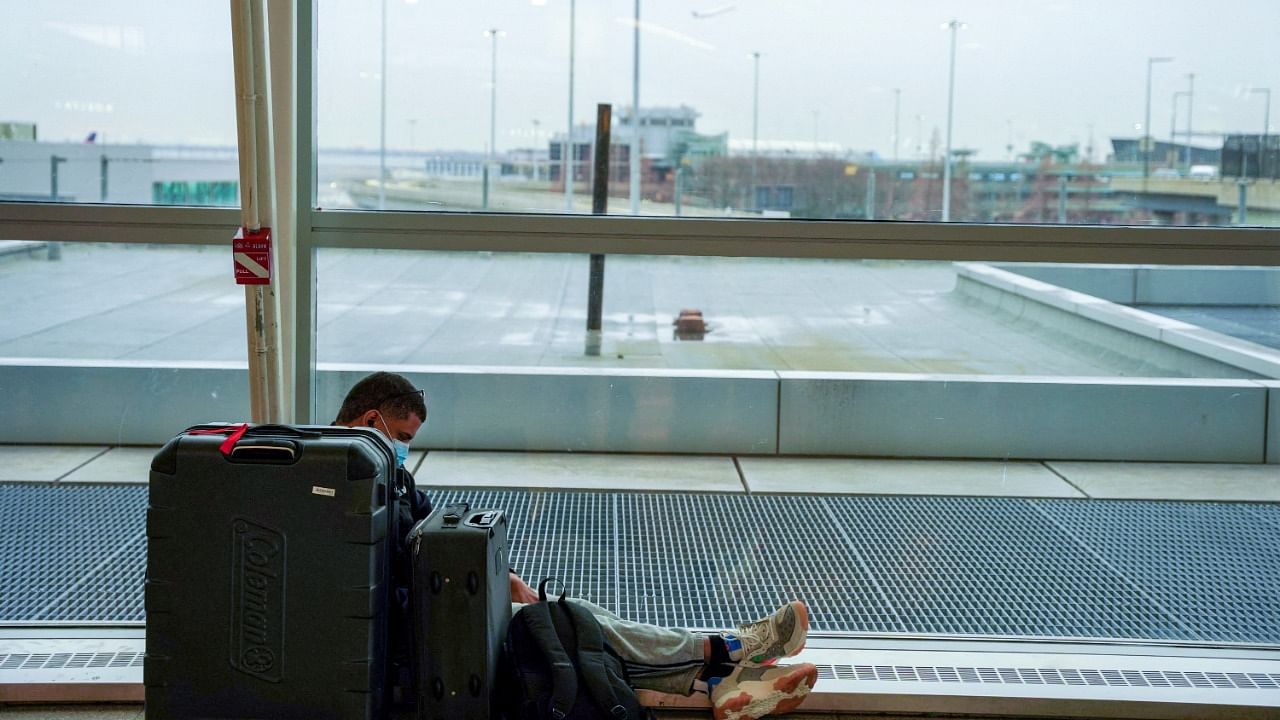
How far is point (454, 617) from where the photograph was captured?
2502 mm

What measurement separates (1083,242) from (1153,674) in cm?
129

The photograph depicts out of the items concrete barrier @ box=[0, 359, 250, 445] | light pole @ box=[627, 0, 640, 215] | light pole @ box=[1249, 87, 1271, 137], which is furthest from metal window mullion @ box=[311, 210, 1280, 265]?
concrete barrier @ box=[0, 359, 250, 445]

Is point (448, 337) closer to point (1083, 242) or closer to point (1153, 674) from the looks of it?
point (1083, 242)

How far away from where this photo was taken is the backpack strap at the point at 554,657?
2.53 metres

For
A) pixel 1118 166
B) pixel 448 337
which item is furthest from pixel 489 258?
pixel 1118 166

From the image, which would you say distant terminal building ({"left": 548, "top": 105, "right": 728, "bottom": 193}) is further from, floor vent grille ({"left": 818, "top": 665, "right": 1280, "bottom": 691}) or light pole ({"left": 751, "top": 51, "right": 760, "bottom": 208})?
floor vent grille ({"left": 818, "top": 665, "right": 1280, "bottom": 691})

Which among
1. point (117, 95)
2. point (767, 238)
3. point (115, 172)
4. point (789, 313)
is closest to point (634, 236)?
point (767, 238)

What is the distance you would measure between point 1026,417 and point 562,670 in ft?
8.02

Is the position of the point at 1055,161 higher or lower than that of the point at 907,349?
higher

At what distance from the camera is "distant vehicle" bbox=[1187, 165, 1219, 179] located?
3.85 m

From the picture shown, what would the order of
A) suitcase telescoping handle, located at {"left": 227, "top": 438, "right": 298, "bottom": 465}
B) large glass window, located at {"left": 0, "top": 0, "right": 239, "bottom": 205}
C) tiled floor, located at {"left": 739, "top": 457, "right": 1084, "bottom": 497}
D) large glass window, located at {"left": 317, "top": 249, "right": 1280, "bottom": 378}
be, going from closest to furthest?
suitcase telescoping handle, located at {"left": 227, "top": 438, "right": 298, "bottom": 465}
large glass window, located at {"left": 0, "top": 0, "right": 239, "bottom": 205}
large glass window, located at {"left": 317, "top": 249, "right": 1280, "bottom": 378}
tiled floor, located at {"left": 739, "top": 457, "right": 1084, "bottom": 497}

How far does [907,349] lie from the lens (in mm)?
4434

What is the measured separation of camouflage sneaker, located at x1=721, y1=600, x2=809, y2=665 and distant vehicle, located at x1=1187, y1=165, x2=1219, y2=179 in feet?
7.04

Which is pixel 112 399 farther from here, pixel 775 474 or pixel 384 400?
pixel 775 474
